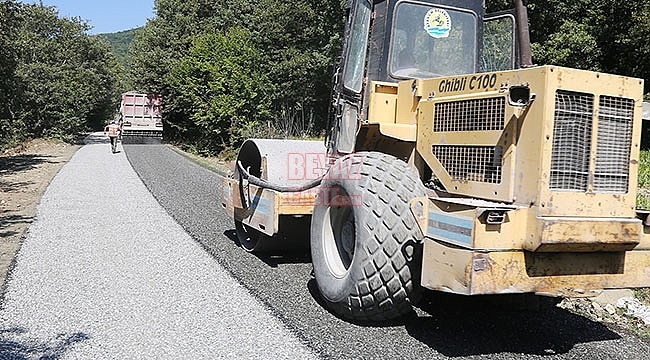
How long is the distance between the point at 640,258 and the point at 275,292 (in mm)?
3186

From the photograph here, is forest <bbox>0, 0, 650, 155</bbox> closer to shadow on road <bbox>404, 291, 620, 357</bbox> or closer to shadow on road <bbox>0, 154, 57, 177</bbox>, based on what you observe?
shadow on road <bbox>0, 154, 57, 177</bbox>

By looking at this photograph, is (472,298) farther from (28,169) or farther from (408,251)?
(28,169)

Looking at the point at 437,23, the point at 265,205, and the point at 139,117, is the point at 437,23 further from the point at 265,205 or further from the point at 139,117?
the point at 139,117

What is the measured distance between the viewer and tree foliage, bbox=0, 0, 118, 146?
74.7ft

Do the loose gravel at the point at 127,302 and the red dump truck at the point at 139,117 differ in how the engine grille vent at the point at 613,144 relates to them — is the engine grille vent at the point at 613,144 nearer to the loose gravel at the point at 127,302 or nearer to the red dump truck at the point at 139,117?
the loose gravel at the point at 127,302

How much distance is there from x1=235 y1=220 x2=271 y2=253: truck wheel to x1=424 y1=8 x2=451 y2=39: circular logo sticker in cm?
310

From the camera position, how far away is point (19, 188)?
13.9 metres

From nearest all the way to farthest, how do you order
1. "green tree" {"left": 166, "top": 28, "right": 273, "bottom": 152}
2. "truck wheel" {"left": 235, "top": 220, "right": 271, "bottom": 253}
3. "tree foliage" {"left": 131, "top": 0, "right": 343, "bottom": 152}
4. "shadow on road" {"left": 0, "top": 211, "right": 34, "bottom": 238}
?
1. "truck wheel" {"left": 235, "top": 220, "right": 271, "bottom": 253}
2. "shadow on road" {"left": 0, "top": 211, "right": 34, "bottom": 238}
3. "green tree" {"left": 166, "top": 28, "right": 273, "bottom": 152}
4. "tree foliage" {"left": 131, "top": 0, "right": 343, "bottom": 152}

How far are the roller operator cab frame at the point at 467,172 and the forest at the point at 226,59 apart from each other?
8.95 metres

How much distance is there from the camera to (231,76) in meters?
27.7

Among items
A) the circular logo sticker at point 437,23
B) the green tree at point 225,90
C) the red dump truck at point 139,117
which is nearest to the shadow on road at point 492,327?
the circular logo sticker at point 437,23

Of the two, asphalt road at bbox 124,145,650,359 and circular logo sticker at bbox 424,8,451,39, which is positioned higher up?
circular logo sticker at bbox 424,8,451,39

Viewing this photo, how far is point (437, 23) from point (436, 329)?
273cm

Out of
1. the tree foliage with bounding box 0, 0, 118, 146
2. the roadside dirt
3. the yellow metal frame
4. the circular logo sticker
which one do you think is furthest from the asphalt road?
the tree foliage with bounding box 0, 0, 118, 146
